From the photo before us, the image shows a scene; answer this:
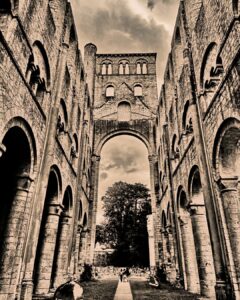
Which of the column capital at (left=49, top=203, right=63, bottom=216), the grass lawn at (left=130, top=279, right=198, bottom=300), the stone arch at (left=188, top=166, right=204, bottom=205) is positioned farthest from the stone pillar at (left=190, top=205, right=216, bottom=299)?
the column capital at (left=49, top=203, right=63, bottom=216)

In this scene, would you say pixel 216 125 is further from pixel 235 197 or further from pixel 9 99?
pixel 9 99

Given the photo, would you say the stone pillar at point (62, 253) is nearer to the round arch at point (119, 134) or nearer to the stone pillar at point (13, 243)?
the stone pillar at point (13, 243)

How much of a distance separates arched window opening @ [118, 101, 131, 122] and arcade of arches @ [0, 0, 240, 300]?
27.5 feet

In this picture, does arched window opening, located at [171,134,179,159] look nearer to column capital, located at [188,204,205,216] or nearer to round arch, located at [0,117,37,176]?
column capital, located at [188,204,205,216]

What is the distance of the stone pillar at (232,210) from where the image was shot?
667 centimetres

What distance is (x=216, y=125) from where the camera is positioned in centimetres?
781

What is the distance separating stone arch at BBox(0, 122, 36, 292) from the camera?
21.4 feet

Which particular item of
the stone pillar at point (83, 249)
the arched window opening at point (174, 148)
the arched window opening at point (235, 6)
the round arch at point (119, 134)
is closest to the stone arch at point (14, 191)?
the arched window opening at point (235, 6)

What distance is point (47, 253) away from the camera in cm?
936

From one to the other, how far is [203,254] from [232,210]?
10.7 ft

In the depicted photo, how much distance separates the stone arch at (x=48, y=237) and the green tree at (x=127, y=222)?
71.6 ft

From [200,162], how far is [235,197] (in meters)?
1.78

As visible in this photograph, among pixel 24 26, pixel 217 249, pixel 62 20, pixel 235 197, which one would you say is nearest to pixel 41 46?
pixel 24 26

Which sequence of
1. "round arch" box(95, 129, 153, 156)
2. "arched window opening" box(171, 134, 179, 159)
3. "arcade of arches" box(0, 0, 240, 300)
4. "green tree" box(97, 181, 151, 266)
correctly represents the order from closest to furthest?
"arcade of arches" box(0, 0, 240, 300) < "arched window opening" box(171, 134, 179, 159) < "round arch" box(95, 129, 153, 156) < "green tree" box(97, 181, 151, 266)
